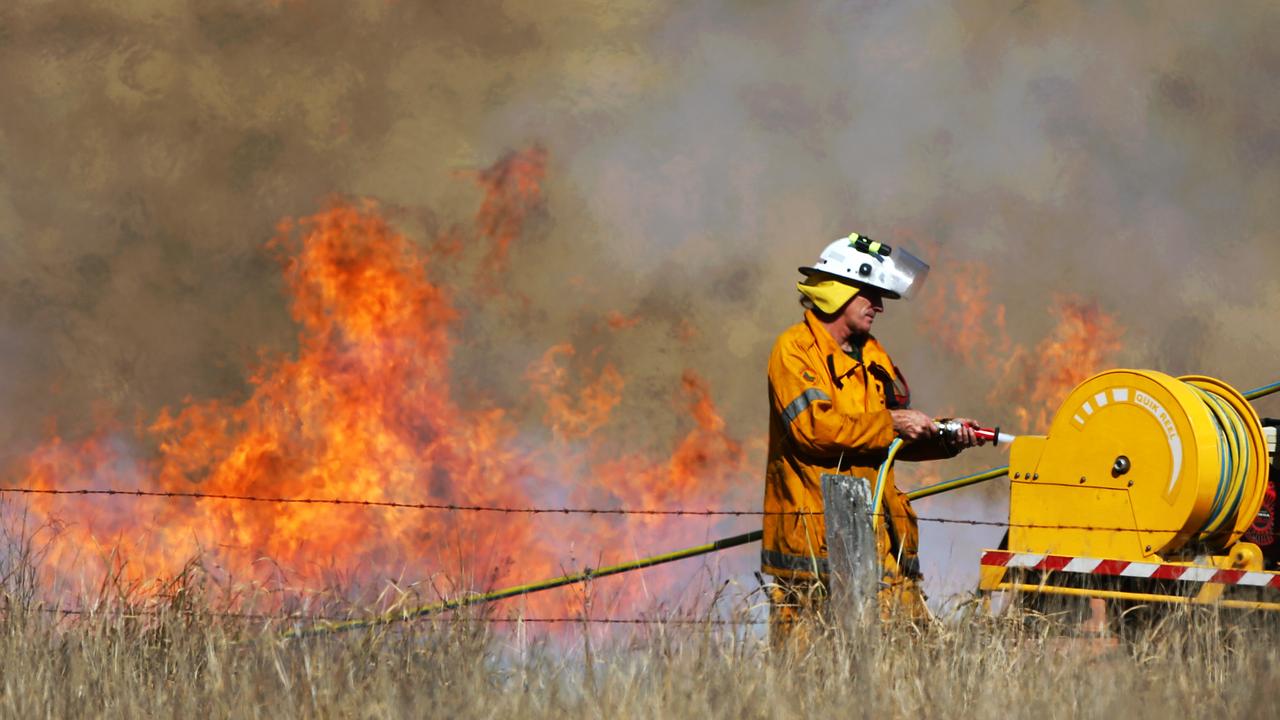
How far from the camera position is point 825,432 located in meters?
5.89

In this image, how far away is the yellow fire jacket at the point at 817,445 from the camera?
5.92 meters

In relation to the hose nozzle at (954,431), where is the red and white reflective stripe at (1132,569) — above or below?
below

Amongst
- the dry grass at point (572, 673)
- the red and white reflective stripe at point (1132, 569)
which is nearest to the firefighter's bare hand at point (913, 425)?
the red and white reflective stripe at point (1132, 569)

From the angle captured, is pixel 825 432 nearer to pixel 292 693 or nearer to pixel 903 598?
pixel 903 598

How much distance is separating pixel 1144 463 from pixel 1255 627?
76 centimetres

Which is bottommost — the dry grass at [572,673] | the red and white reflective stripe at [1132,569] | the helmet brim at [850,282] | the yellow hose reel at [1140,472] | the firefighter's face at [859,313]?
the dry grass at [572,673]

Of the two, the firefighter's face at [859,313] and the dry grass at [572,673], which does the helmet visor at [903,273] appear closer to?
the firefighter's face at [859,313]

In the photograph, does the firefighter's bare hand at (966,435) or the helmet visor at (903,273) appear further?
the helmet visor at (903,273)

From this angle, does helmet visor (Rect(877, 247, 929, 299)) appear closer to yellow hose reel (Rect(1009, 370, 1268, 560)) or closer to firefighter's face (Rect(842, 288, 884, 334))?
firefighter's face (Rect(842, 288, 884, 334))

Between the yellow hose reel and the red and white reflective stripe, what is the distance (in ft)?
0.27

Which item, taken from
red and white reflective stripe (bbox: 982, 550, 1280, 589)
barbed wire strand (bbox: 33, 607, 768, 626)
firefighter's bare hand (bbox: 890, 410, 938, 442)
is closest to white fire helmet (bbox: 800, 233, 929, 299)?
firefighter's bare hand (bbox: 890, 410, 938, 442)

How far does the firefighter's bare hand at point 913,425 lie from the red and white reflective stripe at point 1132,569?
766 millimetres

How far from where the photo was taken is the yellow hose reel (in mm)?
6184

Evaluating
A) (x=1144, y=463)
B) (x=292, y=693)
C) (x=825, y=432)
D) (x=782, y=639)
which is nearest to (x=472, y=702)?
(x=292, y=693)
